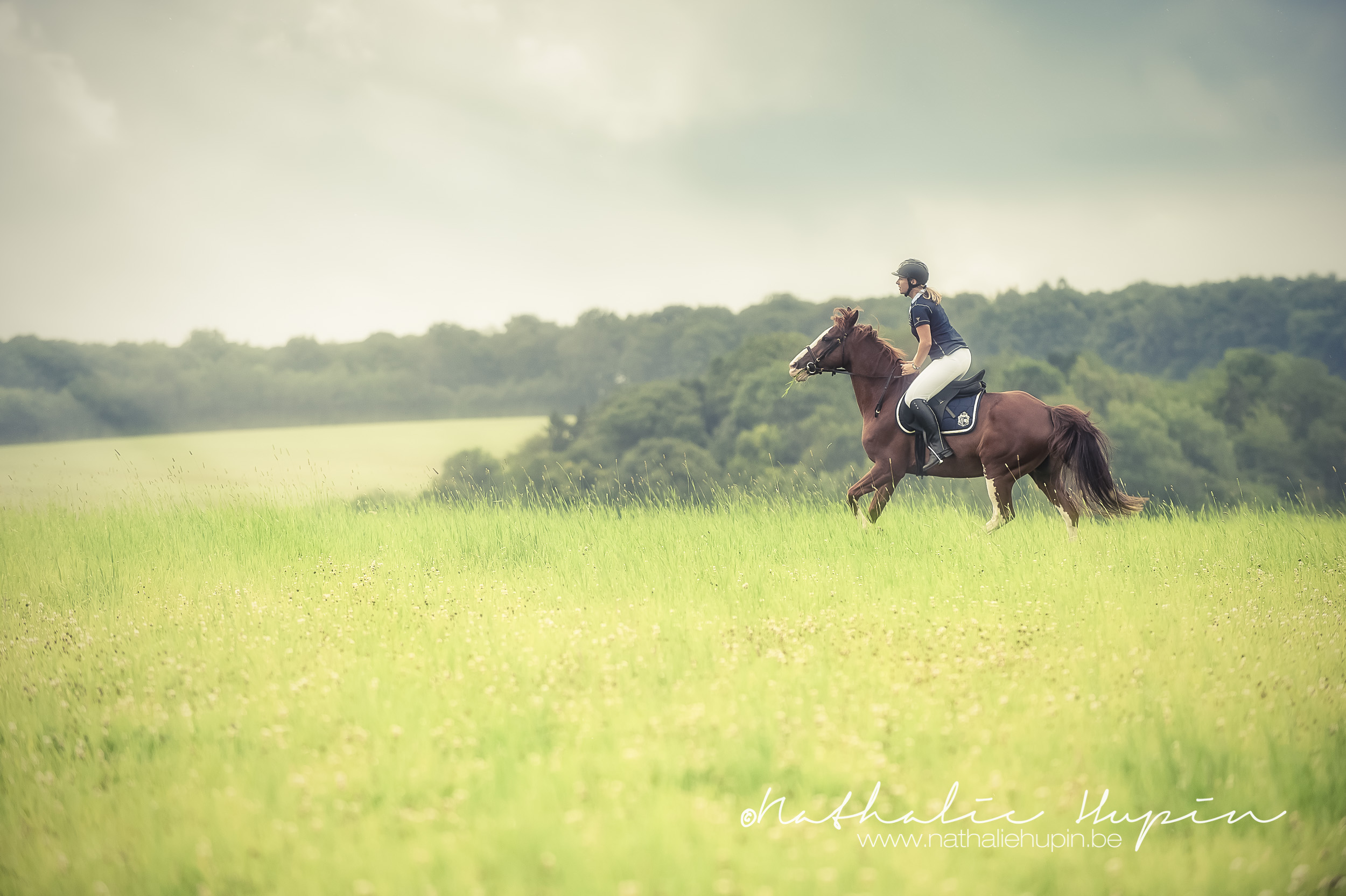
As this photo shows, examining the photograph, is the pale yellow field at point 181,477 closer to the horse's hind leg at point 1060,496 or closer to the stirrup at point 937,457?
the stirrup at point 937,457

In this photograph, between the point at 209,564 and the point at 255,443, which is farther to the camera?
the point at 255,443

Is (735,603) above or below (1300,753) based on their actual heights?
above

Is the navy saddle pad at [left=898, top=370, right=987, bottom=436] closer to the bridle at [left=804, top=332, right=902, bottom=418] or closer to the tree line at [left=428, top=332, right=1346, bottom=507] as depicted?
the bridle at [left=804, top=332, right=902, bottom=418]

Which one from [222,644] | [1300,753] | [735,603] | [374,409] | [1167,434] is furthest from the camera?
[374,409]

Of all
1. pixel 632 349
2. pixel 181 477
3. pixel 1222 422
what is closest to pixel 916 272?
pixel 181 477

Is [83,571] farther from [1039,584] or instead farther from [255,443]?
[255,443]

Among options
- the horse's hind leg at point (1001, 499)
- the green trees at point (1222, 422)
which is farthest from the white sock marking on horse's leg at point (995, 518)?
the green trees at point (1222, 422)

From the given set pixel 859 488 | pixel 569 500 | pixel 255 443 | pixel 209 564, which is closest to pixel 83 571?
pixel 209 564

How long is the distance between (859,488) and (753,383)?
31556 mm

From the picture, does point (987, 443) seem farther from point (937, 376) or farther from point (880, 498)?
point (880, 498)

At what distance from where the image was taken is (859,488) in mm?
10164

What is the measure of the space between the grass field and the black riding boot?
126 cm

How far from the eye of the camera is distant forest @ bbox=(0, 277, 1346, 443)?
5325 centimetres

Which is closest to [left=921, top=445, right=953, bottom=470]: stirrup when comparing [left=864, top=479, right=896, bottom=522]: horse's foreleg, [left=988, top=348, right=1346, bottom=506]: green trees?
[left=864, top=479, right=896, bottom=522]: horse's foreleg
